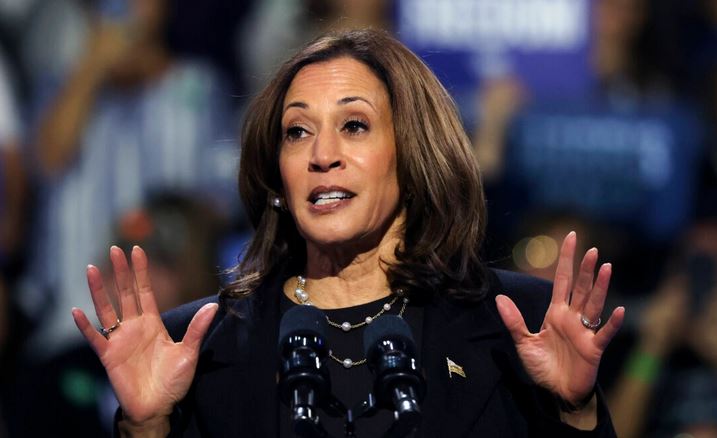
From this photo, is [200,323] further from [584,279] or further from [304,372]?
[584,279]

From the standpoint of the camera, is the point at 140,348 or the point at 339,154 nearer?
the point at 140,348

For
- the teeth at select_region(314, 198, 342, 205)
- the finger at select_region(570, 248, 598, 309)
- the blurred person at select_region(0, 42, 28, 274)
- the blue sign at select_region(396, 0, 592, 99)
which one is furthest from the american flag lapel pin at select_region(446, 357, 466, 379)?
the blurred person at select_region(0, 42, 28, 274)

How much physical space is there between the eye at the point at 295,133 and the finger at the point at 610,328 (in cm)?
74

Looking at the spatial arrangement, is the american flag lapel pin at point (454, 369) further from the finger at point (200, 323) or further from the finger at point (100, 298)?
the finger at point (100, 298)

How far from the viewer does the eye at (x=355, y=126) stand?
8.43 ft

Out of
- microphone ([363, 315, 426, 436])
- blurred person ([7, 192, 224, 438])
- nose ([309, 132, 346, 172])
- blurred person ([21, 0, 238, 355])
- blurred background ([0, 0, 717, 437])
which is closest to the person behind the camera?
microphone ([363, 315, 426, 436])

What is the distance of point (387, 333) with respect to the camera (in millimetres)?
2096

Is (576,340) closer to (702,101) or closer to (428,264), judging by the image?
(428,264)

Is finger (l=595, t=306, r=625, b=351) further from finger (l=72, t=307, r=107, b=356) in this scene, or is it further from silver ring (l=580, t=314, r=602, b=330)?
finger (l=72, t=307, r=107, b=356)

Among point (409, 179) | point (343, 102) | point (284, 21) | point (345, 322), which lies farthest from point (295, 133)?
point (284, 21)

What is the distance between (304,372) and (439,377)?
46cm

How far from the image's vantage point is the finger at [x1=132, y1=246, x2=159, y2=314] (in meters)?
2.38

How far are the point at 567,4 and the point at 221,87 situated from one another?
141 centimetres

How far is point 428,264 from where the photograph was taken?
2.60 metres
